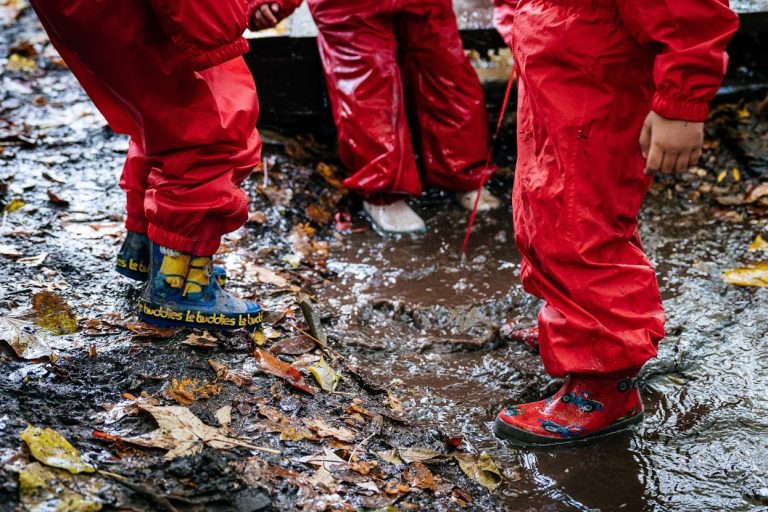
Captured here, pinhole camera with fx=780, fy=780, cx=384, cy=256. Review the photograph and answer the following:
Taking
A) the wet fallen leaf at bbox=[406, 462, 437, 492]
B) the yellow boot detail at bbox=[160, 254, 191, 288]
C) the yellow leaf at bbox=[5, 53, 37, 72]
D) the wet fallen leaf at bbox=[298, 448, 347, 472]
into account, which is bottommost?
the wet fallen leaf at bbox=[406, 462, 437, 492]

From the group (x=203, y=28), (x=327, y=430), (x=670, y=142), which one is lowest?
(x=327, y=430)

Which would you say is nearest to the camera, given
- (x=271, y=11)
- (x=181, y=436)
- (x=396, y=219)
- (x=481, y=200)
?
(x=181, y=436)

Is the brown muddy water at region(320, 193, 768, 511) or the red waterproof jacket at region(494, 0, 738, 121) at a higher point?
the red waterproof jacket at region(494, 0, 738, 121)

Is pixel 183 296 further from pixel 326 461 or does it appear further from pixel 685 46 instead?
pixel 685 46

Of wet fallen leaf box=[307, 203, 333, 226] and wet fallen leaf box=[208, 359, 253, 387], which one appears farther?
wet fallen leaf box=[307, 203, 333, 226]

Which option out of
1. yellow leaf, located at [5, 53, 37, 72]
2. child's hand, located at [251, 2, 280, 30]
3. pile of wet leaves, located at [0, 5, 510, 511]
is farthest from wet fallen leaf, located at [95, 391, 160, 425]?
yellow leaf, located at [5, 53, 37, 72]

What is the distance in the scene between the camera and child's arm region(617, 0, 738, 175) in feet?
6.24

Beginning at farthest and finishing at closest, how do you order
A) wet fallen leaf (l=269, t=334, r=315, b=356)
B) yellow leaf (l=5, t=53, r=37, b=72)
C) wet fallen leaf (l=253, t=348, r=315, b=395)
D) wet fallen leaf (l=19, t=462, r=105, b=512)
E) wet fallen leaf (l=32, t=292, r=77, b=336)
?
1. yellow leaf (l=5, t=53, r=37, b=72)
2. wet fallen leaf (l=269, t=334, r=315, b=356)
3. wet fallen leaf (l=32, t=292, r=77, b=336)
4. wet fallen leaf (l=253, t=348, r=315, b=395)
5. wet fallen leaf (l=19, t=462, r=105, b=512)

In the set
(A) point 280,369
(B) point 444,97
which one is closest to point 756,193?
(B) point 444,97

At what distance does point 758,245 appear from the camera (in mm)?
3592

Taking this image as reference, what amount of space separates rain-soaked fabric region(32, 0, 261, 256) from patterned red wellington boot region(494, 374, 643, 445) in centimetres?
115

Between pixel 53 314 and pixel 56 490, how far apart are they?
1.05 m

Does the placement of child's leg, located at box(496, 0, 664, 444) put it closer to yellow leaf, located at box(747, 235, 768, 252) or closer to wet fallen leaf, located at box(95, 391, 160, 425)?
wet fallen leaf, located at box(95, 391, 160, 425)

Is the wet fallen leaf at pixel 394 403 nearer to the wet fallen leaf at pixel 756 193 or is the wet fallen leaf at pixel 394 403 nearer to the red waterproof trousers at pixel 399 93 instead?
the red waterproof trousers at pixel 399 93
